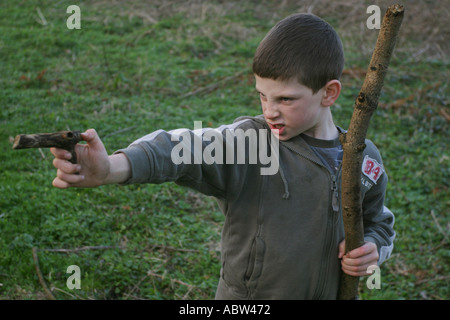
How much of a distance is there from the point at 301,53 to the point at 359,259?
874mm

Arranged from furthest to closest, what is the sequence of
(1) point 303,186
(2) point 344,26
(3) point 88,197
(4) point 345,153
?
(2) point 344,26, (3) point 88,197, (1) point 303,186, (4) point 345,153

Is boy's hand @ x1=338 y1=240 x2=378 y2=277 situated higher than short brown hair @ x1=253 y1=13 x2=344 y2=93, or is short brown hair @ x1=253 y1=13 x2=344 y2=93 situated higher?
short brown hair @ x1=253 y1=13 x2=344 y2=93

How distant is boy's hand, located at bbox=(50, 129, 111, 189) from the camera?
1.40 metres

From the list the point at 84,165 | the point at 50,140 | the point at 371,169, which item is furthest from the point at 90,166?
the point at 371,169

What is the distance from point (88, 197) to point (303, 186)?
2610 mm

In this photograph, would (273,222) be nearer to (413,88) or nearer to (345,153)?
(345,153)

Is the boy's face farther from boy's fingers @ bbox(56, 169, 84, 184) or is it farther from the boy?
boy's fingers @ bbox(56, 169, 84, 184)

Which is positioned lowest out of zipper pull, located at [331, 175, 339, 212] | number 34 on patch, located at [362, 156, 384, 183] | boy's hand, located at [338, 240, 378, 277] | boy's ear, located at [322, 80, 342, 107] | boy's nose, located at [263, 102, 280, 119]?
boy's hand, located at [338, 240, 378, 277]

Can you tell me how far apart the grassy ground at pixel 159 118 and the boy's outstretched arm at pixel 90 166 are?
1871 millimetres

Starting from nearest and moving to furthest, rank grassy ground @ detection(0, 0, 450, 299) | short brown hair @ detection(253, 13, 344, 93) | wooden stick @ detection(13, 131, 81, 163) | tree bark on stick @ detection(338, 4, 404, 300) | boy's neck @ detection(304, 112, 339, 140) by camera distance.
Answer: wooden stick @ detection(13, 131, 81, 163) < tree bark on stick @ detection(338, 4, 404, 300) < short brown hair @ detection(253, 13, 344, 93) < boy's neck @ detection(304, 112, 339, 140) < grassy ground @ detection(0, 0, 450, 299)

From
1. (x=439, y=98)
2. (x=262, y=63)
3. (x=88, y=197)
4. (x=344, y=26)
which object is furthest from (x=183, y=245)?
(x=344, y=26)

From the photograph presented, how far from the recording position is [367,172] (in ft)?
7.05

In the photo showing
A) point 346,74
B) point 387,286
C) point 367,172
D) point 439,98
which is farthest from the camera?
point 346,74

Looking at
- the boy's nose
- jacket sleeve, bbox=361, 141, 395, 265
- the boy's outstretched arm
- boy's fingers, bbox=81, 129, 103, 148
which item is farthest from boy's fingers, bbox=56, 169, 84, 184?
jacket sleeve, bbox=361, 141, 395, 265
